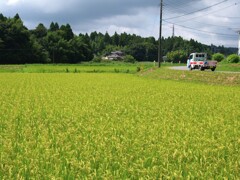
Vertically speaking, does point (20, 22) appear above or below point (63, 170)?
above

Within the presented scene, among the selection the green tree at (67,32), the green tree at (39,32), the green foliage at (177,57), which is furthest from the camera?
the green foliage at (177,57)

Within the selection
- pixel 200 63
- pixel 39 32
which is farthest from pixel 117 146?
pixel 39 32

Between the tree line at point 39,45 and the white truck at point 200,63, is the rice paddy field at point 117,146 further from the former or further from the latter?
the tree line at point 39,45

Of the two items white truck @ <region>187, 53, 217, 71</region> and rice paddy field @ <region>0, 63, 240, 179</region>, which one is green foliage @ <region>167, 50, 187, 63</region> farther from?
rice paddy field @ <region>0, 63, 240, 179</region>

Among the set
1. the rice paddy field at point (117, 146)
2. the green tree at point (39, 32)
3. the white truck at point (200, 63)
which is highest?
the green tree at point (39, 32)

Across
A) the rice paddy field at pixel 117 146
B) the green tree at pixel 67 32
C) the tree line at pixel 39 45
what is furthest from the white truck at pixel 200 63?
the green tree at pixel 67 32

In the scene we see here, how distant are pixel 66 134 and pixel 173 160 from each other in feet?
9.51

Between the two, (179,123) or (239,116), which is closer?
(179,123)

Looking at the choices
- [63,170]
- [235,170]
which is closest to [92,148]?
[63,170]

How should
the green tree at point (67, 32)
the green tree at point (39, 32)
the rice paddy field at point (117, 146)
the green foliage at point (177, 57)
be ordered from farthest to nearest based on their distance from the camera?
the green foliage at point (177, 57) < the green tree at point (67, 32) < the green tree at point (39, 32) < the rice paddy field at point (117, 146)

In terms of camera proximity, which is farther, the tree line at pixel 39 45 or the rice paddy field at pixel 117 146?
the tree line at pixel 39 45

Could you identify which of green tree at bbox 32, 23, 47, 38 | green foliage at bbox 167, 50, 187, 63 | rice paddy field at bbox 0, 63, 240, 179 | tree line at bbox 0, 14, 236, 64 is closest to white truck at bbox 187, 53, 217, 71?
rice paddy field at bbox 0, 63, 240, 179

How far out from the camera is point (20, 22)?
338 ft

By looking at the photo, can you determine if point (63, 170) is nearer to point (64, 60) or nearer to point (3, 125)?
point (3, 125)
